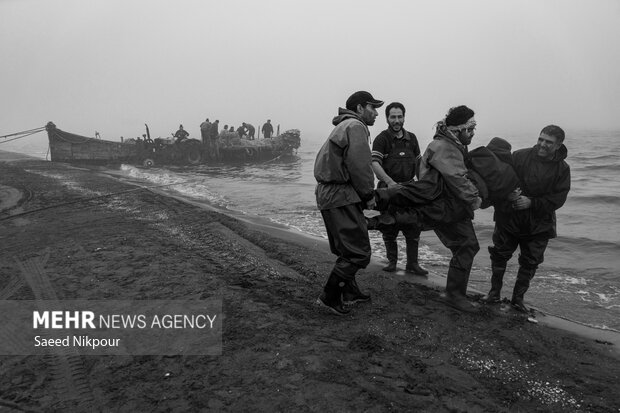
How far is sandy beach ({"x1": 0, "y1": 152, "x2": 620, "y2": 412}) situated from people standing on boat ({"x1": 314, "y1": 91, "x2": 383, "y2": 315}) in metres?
0.61

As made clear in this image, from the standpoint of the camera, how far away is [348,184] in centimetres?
342

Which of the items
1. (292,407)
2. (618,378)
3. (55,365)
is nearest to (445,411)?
(292,407)

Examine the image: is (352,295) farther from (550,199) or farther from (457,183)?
(550,199)

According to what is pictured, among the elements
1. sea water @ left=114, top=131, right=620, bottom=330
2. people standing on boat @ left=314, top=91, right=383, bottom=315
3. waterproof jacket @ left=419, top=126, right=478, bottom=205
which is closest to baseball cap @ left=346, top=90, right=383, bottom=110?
people standing on boat @ left=314, top=91, right=383, bottom=315

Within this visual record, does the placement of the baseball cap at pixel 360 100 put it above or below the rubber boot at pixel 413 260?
above

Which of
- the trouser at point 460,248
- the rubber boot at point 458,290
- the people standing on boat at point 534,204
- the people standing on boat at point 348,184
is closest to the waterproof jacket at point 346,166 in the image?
the people standing on boat at point 348,184

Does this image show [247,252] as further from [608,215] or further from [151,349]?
[608,215]

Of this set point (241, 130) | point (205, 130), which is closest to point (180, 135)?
point (205, 130)

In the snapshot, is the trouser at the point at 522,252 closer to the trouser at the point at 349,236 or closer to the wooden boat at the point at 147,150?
the trouser at the point at 349,236

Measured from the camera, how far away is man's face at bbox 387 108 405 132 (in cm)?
467

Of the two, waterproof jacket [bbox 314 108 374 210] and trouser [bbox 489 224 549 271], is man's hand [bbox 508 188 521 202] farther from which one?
waterproof jacket [bbox 314 108 374 210]

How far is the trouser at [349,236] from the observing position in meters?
3.40

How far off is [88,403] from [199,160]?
2237 cm

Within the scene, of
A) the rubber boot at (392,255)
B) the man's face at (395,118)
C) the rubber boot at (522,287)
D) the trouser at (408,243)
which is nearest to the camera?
the rubber boot at (522,287)
